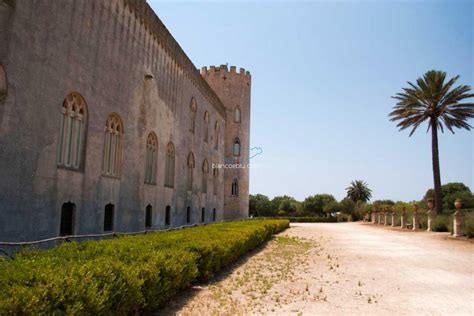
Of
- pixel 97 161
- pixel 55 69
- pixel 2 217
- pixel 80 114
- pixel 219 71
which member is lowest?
pixel 2 217

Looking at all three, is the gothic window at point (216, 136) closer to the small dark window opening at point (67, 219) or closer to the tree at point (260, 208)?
the small dark window opening at point (67, 219)

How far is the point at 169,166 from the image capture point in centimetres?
1953

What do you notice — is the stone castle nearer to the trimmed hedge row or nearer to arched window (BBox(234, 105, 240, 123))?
the trimmed hedge row

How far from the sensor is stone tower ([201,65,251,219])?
34938mm

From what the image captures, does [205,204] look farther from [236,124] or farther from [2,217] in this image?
[2,217]

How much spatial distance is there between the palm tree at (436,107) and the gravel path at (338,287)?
1907cm

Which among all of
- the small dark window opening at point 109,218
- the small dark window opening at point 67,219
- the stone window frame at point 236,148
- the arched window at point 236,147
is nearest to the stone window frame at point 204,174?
the stone window frame at point 236,148

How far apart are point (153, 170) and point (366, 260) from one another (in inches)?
400

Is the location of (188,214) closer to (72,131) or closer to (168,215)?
(168,215)

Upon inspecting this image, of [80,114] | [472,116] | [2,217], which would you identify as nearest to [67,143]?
[80,114]

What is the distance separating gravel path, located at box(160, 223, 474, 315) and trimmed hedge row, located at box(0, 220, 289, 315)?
68cm

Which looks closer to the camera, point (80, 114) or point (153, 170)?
point (80, 114)

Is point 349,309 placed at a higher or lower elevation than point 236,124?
lower

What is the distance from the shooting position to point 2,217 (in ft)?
27.0
